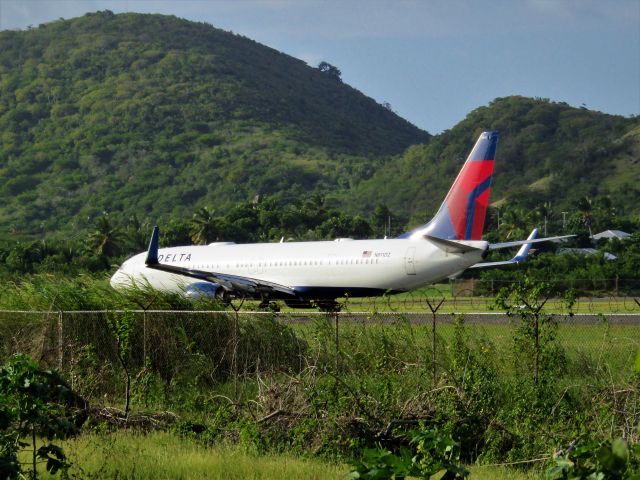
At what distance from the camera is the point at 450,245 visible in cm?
3459

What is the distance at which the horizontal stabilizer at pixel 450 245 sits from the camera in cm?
3438

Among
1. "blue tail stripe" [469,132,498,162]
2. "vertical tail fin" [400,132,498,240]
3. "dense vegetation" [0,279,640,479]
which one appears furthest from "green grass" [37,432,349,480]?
"blue tail stripe" [469,132,498,162]

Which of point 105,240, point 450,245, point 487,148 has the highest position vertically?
point 487,148

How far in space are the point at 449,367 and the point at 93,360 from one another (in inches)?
264

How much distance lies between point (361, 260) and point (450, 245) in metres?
3.86

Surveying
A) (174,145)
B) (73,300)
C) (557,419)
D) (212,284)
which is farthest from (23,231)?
(557,419)

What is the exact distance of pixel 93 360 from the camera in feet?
61.9

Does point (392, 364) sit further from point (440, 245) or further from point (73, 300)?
point (440, 245)

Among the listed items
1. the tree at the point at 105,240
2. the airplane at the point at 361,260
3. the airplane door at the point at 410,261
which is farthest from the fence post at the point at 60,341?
the tree at the point at 105,240

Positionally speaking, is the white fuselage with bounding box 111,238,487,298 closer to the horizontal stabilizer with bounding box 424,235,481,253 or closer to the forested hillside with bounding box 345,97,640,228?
the horizontal stabilizer with bounding box 424,235,481,253

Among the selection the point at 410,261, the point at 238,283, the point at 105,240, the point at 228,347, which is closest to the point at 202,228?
the point at 105,240

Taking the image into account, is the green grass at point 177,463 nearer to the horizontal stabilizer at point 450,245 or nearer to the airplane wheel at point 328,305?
the airplane wheel at point 328,305

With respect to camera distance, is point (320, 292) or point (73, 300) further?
point (320, 292)

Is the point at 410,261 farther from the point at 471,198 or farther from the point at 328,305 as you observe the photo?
the point at 328,305
